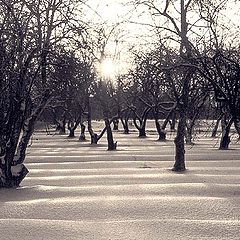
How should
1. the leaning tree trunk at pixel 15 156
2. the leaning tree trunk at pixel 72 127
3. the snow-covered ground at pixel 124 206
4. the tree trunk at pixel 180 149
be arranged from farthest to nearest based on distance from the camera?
the leaning tree trunk at pixel 72 127, the tree trunk at pixel 180 149, the leaning tree trunk at pixel 15 156, the snow-covered ground at pixel 124 206

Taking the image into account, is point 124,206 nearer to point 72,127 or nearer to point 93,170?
point 93,170

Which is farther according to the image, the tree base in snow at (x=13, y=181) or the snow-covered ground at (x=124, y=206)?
the tree base in snow at (x=13, y=181)

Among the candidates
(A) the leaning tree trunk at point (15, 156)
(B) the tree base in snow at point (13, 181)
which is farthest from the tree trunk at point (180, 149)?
(B) the tree base in snow at point (13, 181)

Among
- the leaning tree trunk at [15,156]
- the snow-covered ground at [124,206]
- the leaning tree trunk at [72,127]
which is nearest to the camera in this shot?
the snow-covered ground at [124,206]

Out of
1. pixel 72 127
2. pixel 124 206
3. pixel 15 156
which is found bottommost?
pixel 124 206

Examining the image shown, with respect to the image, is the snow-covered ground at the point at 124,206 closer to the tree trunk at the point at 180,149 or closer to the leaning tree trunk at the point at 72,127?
the tree trunk at the point at 180,149

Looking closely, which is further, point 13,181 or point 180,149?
point 180,149

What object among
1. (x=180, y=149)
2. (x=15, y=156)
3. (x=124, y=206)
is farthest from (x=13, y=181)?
(x=180, y=149)

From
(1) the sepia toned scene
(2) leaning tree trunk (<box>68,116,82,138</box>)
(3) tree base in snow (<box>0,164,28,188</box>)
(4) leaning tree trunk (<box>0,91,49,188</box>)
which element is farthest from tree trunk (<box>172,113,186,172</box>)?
(2) leaning tree trunk (<box>68,116,82,138</box>)

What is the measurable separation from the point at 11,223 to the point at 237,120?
4926 millimetres

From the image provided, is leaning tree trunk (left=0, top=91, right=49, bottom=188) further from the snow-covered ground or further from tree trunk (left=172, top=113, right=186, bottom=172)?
tree trunk (left=172, top=113, right=186, bottom=172)

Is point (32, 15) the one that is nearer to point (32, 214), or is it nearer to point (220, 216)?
point (32, 214)

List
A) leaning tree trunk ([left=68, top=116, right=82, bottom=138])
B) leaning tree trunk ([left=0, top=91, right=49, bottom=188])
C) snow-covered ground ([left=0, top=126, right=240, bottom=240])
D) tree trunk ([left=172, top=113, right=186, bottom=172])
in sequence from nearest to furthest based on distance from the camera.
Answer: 1. snow-covered ground ([left=0, top=126, right=240, bottom=240])
2. leaning tree trunk ([left=0, top=91, right=49, bottom=188])
3. tree trunk ([left=172, top=113, right=186, bottom=172])
4. leaning tree trunk ([left=68, top=116, right=82, bottom=138])

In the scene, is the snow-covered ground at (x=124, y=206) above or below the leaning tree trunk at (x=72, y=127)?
below
